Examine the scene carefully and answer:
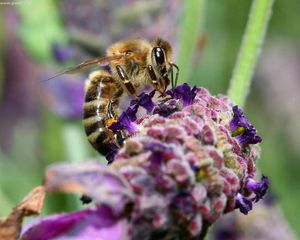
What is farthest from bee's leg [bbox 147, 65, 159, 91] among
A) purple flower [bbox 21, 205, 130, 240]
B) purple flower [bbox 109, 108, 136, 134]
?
purple flower [bbox 21, 205, 130, 240]

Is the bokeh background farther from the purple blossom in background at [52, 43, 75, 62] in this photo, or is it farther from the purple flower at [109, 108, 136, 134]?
the purple flower at [109, 108, 136, 134]

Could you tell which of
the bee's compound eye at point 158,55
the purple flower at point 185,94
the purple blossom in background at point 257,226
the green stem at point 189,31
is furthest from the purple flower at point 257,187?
the purple blossom in background at point 257,226

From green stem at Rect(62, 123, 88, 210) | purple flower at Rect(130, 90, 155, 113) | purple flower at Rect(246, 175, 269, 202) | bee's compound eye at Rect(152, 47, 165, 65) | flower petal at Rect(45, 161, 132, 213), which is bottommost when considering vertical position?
flower petal at Rect(45, 161, 132, 213)

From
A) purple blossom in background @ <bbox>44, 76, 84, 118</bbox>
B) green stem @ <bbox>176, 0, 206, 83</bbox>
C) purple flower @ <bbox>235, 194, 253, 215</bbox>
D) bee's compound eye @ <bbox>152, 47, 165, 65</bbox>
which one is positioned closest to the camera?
purple flower @ <bbox>235, 194, 253, 215</bbox>

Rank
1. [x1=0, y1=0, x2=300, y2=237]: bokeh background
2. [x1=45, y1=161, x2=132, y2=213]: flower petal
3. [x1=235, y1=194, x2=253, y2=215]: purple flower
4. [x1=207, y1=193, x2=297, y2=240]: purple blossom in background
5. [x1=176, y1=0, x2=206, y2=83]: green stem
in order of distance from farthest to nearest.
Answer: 1. [x1=0, y1=0, x2=300, y2=237]: bokeh background
2. [x1=207, y1=193, x2=297, y2=240]: purple blossom in background
3. [x1=176, y1=0, x2=206, y2=83]: green stem
4. [x1=235, y1=194, x2=253, y2=215]: purple flower
5. [x1=45, y1=161, x2=132, y2=213]: flower petal

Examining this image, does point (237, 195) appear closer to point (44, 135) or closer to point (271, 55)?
point (44, 135)

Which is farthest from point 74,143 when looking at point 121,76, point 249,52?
point 249,52

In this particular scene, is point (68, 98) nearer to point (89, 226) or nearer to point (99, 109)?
point (99, 109)

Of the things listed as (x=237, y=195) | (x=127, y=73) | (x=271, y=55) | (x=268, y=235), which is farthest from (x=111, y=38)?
(x=271, y=55)
